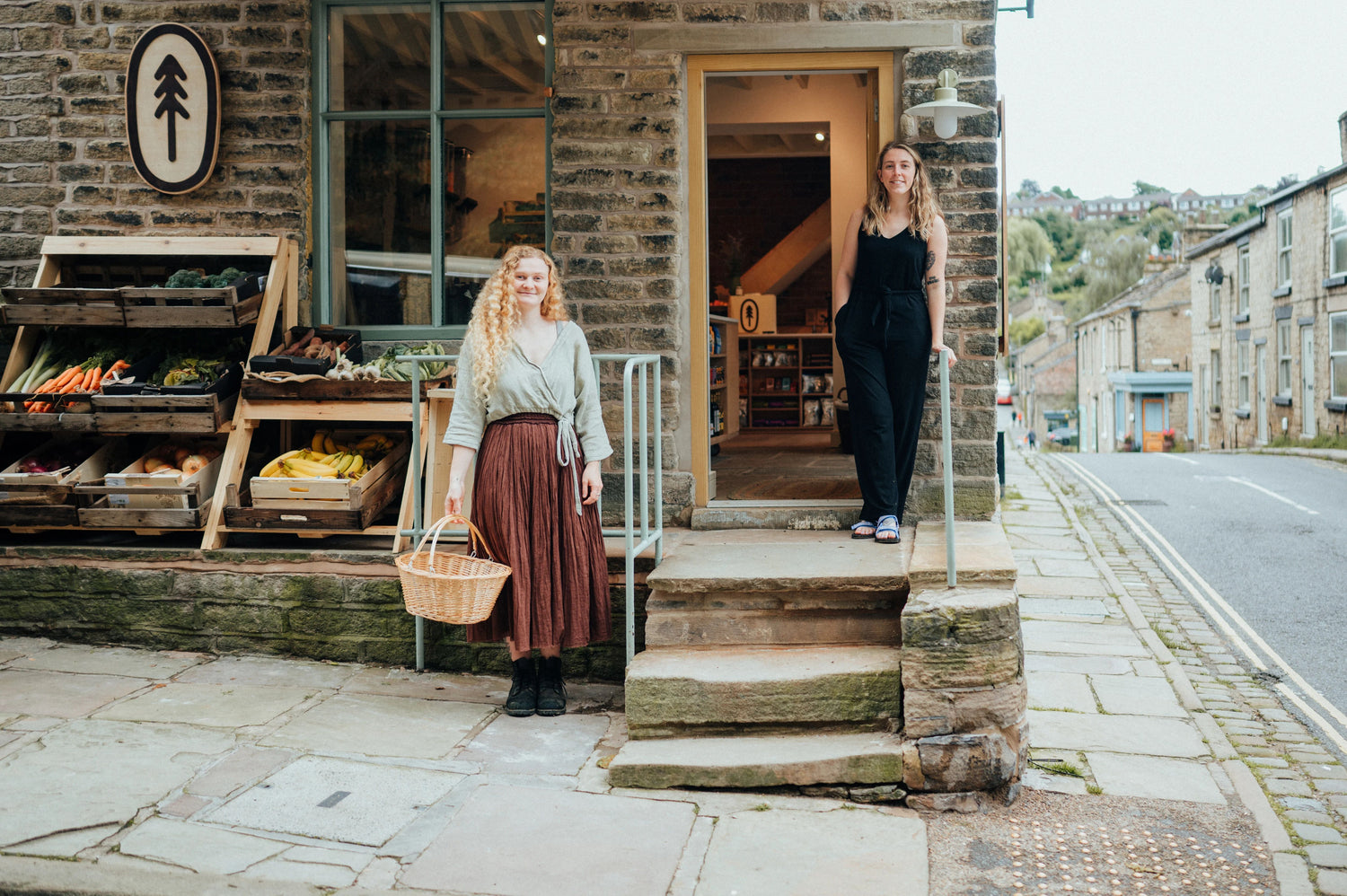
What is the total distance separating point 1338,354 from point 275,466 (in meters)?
23.0

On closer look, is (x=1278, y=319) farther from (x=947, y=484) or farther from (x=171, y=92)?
(x=171, y=92)

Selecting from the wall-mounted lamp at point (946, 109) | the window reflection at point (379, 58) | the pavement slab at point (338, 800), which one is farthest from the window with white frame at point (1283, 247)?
the pavement slab at point (338, 800)

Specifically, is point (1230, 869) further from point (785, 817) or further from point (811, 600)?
point (811, 600)

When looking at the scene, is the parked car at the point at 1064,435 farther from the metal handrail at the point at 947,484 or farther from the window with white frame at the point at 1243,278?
the metal handrail at the point at 947,484

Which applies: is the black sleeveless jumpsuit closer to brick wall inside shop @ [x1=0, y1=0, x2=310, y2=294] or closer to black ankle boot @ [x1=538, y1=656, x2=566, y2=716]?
black ankle boot @ [x1=538, y1=656, x2=566, y2=716]

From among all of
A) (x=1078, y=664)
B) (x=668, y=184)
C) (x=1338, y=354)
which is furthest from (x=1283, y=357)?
(x=668, y=184)

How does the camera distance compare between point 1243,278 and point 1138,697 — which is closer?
point 1138,697

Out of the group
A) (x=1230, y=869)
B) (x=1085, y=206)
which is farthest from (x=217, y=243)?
(x=1085, y=206)

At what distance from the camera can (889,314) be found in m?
5.48

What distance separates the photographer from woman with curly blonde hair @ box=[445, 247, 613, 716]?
4.61 meters

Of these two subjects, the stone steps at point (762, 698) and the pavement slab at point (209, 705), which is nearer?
the stone steps at point (762, 698)

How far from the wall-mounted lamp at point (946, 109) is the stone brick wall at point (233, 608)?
2.88 m

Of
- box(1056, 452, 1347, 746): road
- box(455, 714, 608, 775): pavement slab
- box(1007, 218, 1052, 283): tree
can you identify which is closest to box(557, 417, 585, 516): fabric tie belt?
box(455, 714, 608, 775): pavement slab

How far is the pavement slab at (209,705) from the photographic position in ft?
15.1
